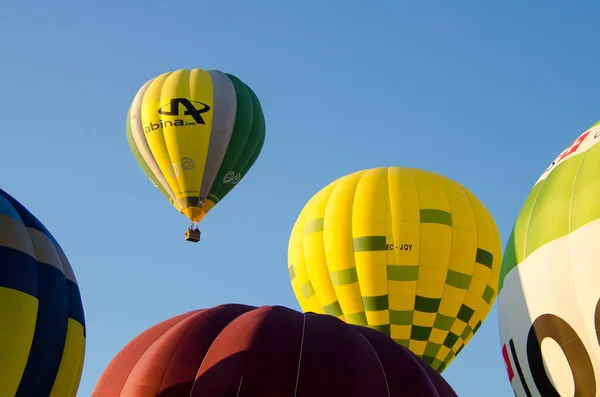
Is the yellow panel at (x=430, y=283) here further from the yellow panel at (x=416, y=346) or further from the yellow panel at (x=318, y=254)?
the yellow panel at (x=318, y=254)

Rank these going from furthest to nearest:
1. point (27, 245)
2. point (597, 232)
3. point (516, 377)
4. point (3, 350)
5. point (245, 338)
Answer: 1. point (27, 245)
2. point (3, 350)
3. point (245, 338)
4. point (516, 377)
5. point (597, 232)

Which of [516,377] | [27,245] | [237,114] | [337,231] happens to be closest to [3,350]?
[27,245]

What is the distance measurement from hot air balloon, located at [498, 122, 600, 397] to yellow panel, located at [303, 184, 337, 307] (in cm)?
921

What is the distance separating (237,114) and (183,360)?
458 inches

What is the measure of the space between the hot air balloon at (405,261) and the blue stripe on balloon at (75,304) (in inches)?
248

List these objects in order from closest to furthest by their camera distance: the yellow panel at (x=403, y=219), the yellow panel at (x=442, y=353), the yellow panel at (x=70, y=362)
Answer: the yellow panel at (x=70, y=362), the yellow panel at (x=403, y=219), the yellow panel at (x=442, y=353)

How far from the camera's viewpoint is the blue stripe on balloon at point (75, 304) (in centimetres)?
1366

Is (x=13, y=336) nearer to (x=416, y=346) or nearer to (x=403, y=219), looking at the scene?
(x=416, y=346)

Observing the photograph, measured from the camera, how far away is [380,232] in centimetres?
1927

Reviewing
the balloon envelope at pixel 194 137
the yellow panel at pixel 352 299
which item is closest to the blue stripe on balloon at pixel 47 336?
the yellow panel at pixel 352 299

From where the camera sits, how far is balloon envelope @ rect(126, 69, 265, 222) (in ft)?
72.9

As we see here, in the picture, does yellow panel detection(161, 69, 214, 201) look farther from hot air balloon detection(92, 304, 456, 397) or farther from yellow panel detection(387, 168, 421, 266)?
hot air balloon detection(92, 304, 456, 397)

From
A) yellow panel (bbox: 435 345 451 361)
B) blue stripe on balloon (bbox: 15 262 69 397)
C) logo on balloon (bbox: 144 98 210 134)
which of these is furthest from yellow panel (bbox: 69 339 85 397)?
logo on balloon (bbox: 144 98 210 134)

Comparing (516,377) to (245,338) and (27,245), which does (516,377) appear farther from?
(27,245)
